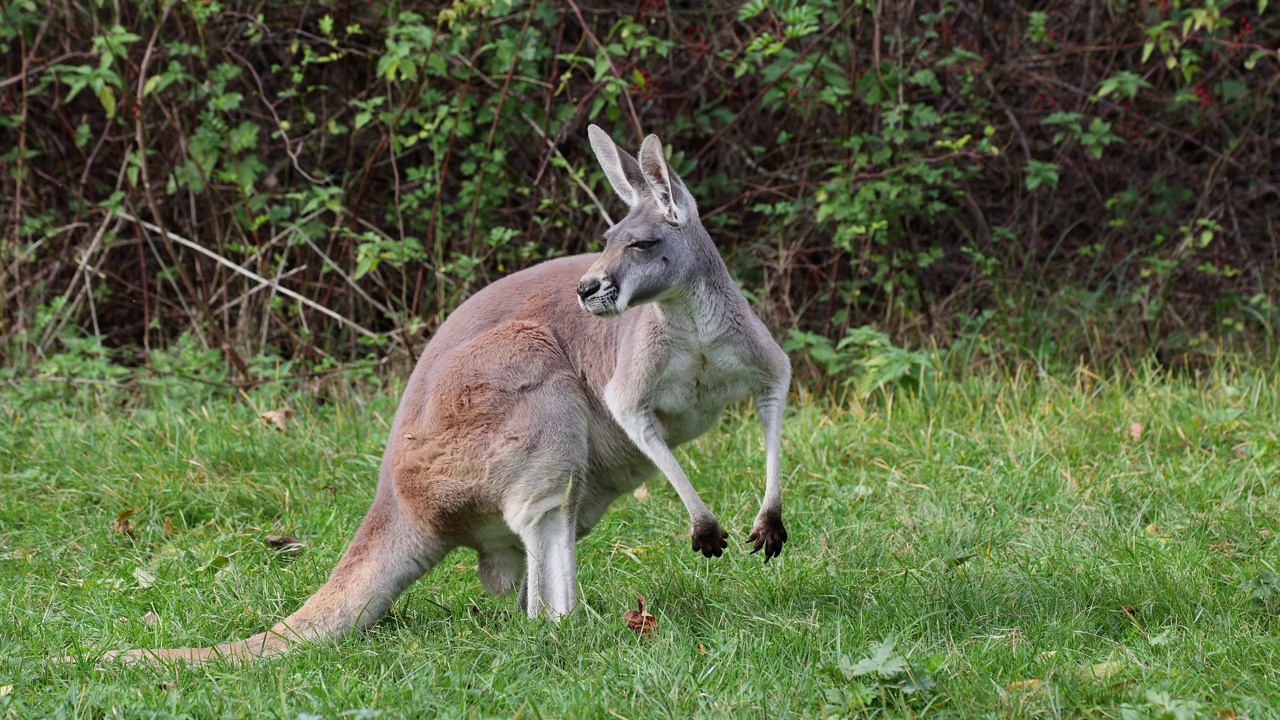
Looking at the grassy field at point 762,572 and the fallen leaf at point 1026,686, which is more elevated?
the fallen leaf at point 1026,686

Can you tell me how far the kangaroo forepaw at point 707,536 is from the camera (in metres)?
3.43

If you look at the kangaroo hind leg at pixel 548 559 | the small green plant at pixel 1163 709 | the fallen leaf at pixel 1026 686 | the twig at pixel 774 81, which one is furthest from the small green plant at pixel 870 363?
the small green plant at pixel 1163 709

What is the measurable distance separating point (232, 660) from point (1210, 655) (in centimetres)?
231

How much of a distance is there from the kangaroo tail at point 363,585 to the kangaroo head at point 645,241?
0.82 metres

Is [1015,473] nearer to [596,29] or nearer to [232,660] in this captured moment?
[232,660]

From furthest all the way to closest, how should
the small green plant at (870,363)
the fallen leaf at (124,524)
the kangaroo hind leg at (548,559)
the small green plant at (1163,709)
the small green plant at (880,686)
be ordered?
the small green plant at (870,363) → the fallen leaf at (124,524) → the kangaroo hind leg at (548,559) → the small green plant at (880,686) → the small green plant at (1163,709)

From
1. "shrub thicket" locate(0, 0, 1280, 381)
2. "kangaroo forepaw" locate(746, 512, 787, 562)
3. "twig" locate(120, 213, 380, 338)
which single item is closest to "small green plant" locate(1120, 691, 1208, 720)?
"kangaroo forepaw" locate(746, 512, 787, 562)

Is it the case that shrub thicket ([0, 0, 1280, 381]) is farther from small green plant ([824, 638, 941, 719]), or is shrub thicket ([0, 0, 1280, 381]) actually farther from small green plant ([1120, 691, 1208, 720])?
small green plant ([1120, 691, 1208, 720])

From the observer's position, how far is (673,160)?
6656 mm

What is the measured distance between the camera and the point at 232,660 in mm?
3213

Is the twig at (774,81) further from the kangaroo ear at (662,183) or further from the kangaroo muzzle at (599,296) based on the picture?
the kangaroo muzzle at (599,296)

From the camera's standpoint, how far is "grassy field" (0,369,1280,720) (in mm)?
2904

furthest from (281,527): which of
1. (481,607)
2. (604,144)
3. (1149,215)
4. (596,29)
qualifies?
(1149,215)

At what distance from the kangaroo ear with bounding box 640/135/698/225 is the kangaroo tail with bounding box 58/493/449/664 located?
3.64ft
